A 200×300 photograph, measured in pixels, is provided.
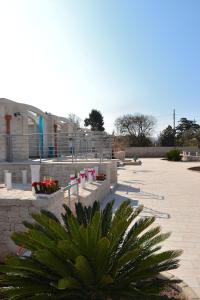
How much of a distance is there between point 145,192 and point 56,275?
9312 millimetres

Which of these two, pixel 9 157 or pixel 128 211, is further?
pixel 9 157

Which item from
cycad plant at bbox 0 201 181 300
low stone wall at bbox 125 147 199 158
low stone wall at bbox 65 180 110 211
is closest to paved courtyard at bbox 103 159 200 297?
low stone wall at bbox 65 180 110 211

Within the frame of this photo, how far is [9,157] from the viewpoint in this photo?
44.0ft

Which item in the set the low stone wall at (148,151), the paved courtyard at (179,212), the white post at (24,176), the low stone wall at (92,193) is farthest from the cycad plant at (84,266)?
the low stone wall at (148,151)

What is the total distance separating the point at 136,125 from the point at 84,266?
155ft

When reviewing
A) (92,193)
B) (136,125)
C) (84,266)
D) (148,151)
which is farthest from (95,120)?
(84,266)

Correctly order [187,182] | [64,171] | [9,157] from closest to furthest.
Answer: [64,171] < [9,157] < [187,182]

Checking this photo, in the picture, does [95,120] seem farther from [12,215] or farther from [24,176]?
[12,215]

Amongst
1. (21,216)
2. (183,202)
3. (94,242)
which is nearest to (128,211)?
(94,242)

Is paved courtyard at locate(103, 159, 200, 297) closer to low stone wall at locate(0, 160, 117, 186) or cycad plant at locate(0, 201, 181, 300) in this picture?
cycad plant at locate(0, 201, 181, 300)

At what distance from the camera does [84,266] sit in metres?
2.47

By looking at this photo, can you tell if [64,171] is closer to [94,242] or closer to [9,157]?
[9,157]

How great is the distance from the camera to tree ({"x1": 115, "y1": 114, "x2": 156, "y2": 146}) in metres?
48.9

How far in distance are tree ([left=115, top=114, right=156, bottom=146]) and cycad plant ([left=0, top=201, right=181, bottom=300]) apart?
149ft
